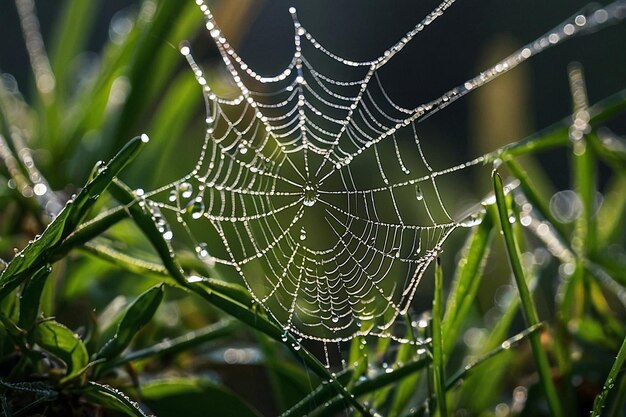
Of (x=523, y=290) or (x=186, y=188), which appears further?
(x=186, y=188)

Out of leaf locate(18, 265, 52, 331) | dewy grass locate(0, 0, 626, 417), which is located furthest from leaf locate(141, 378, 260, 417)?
leaf locate(18, 265, 52, 331)

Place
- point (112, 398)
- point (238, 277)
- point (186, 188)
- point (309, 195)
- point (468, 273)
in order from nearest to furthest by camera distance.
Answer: point (112, 398) → point (468, 273) → point (186, 188) → point (238, 277) → point (309, 195)

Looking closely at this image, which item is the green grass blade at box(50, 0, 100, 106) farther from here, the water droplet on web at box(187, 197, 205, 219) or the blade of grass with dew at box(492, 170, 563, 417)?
the blade of grass with dew at box(492, 170, 563, 417)

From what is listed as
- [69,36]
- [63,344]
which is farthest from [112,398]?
[69,36]

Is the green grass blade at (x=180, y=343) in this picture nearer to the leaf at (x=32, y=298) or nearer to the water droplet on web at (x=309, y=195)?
the leaf at (x=32, y=298)

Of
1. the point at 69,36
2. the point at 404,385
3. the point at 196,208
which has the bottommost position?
the point at 404,385

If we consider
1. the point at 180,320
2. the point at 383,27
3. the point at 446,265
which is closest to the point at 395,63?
the point at 383,27

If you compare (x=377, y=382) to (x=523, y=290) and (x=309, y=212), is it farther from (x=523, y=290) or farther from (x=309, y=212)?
(x=309, y=212)
